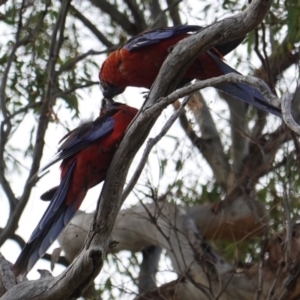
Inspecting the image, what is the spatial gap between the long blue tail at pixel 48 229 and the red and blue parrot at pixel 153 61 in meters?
0.45

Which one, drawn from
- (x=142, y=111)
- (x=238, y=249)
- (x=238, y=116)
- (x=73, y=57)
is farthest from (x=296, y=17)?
(x=142, y=111)

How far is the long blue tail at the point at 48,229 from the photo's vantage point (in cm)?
294

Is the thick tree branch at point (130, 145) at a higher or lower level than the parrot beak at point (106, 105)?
lower

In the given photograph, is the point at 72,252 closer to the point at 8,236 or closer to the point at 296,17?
the point at 8,236

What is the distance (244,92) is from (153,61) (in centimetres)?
42

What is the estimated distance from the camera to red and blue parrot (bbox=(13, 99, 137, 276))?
303cm

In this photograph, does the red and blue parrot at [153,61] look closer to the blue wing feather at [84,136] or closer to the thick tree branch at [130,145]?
the blue wing feather at [84,136]

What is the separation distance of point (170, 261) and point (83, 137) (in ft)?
5.95

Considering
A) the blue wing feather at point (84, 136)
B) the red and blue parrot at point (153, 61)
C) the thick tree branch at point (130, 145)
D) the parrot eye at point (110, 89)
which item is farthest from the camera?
the parrot eye at point (110, 89)

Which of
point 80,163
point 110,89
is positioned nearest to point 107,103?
point 110,89

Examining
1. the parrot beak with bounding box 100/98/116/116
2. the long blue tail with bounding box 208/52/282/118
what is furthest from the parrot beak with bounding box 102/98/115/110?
the long blue tail with bounding box 208/52/282/118

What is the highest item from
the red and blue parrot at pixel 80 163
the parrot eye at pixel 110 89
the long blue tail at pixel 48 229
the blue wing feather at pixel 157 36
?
the blue wing feather at pixel 157 36

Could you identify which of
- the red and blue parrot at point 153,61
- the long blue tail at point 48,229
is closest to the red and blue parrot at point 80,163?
the long blue tail at point 48,229

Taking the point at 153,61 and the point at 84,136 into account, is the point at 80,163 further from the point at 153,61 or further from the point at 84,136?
the point at 153,61
